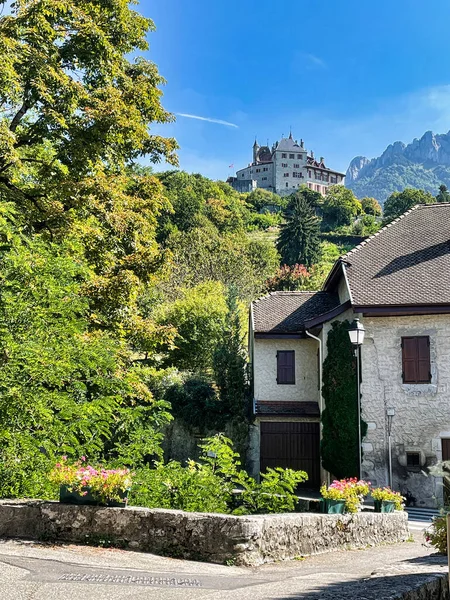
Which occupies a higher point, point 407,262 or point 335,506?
point 407,262

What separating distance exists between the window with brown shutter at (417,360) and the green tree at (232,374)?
738cm

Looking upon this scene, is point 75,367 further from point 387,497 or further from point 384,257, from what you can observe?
point 384,257

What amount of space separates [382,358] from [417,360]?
1.03m

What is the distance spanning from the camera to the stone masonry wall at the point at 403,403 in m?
17.6

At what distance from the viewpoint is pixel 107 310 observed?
15.1m

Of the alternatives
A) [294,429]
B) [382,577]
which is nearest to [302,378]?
[294,429]

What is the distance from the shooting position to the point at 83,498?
7227 mm

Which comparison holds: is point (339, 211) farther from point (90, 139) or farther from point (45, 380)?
point (45, 380)

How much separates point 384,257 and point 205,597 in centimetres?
1751

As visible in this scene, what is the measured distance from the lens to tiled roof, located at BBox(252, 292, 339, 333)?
74.8 feet

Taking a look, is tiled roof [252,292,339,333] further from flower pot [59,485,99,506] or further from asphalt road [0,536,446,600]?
flower pot [59,485,99,506]

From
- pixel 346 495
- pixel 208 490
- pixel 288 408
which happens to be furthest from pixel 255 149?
pixel 208 490

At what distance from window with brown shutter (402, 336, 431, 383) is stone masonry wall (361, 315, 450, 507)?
0.41 feet

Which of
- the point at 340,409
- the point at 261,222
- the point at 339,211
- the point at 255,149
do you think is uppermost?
the point at 255,149
